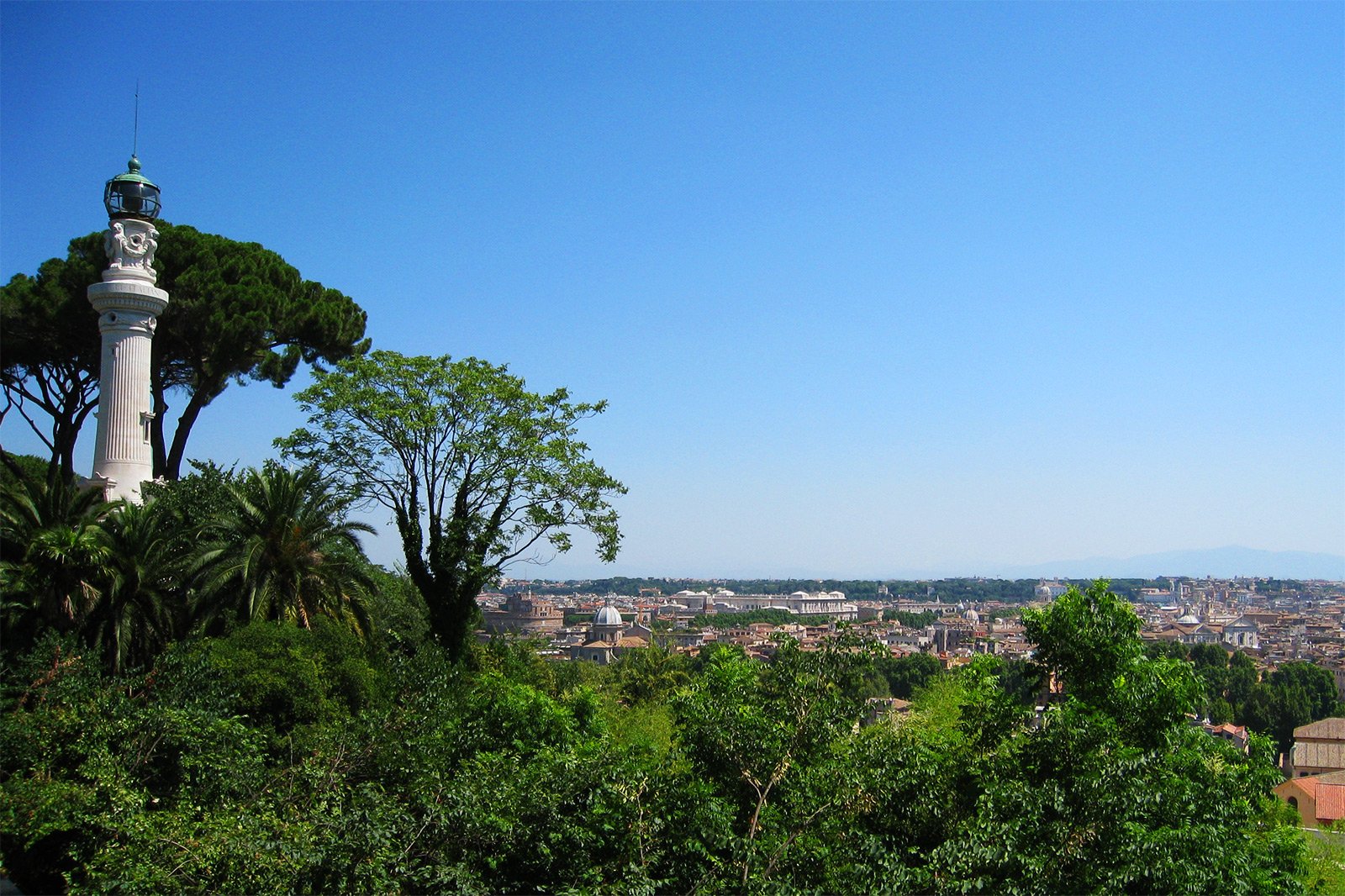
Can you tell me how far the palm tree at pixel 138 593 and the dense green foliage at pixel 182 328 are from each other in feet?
33.7

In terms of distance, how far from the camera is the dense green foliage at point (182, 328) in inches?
953

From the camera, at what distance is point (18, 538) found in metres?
13.9

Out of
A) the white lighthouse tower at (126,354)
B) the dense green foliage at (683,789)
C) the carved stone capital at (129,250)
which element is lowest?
the dense green foliage at (683,789)

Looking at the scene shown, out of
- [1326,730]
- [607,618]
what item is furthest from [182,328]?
[607,618]

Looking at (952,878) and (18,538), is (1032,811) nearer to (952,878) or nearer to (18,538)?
(952,878)

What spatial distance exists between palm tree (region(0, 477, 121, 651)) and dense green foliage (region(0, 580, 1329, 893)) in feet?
6.27

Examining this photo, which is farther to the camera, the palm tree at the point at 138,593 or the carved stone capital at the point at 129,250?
the carved stone capital at the point at 129,250

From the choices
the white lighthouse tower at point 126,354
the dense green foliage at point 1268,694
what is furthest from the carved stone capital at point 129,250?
the dense green foliage at point 1268,694

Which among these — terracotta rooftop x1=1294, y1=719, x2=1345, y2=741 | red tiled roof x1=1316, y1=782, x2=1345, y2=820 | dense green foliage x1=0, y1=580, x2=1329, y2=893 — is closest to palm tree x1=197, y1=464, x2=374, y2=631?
dense green foliage x1=0, y1=580, x2=1329, y2=893

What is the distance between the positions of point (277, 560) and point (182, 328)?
11.7 m

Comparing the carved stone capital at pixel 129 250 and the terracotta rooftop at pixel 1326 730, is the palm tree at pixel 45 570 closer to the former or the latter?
the carved stone capital at pixel 129 250

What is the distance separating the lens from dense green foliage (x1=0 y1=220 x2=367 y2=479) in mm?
24219

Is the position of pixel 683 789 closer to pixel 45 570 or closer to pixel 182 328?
pixel 45 570

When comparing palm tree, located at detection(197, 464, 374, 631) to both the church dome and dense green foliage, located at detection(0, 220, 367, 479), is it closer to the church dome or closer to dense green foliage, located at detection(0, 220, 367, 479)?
dense green foliage, located at detection(0, 220, 367, 479)
